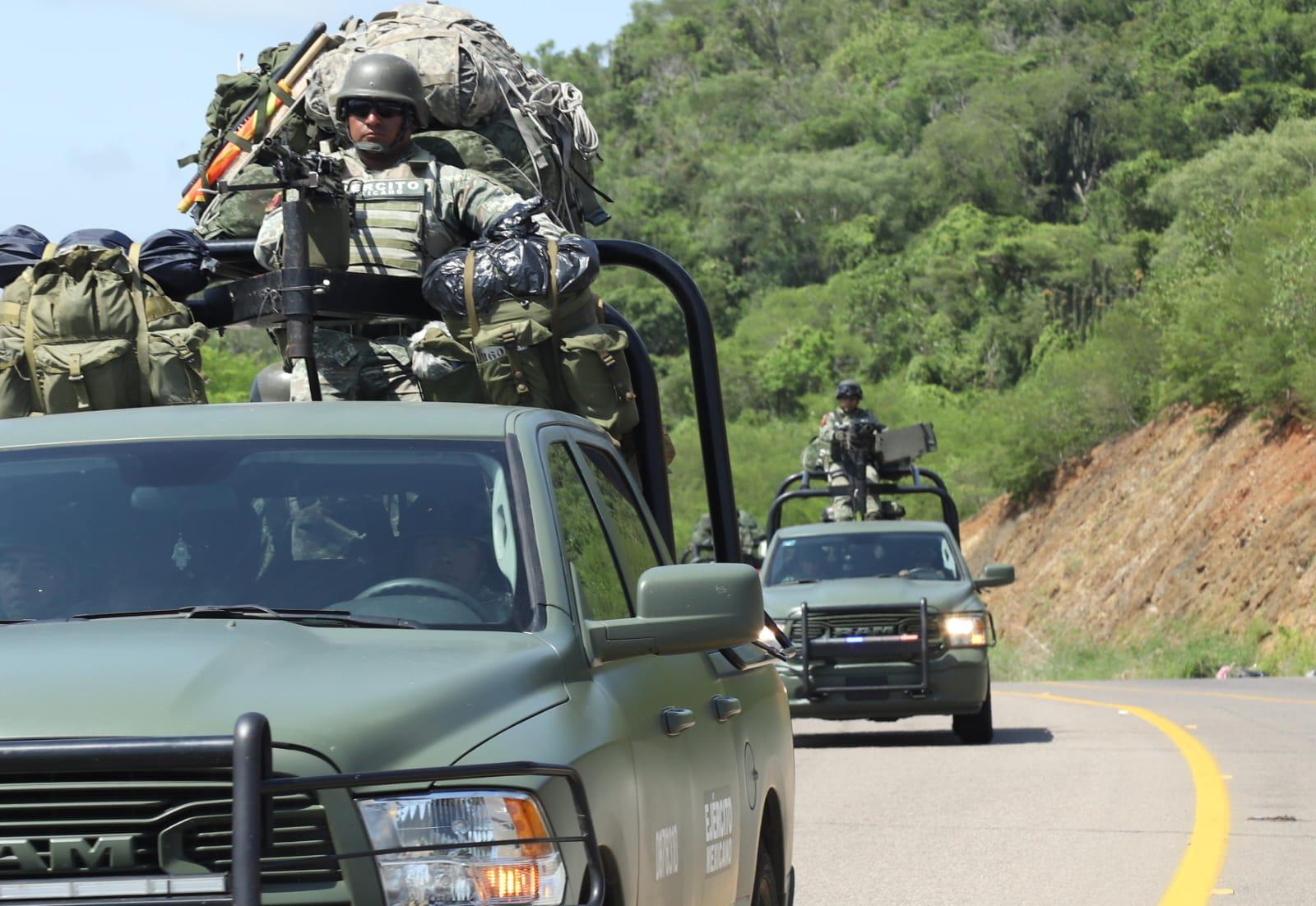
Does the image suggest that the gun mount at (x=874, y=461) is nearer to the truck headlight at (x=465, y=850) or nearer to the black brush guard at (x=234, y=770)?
the truck headlight at (x=465, y=850)

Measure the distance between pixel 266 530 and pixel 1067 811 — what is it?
26.5 ft

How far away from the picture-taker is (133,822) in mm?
3395

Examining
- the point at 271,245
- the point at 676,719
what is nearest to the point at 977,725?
the point at 271,245

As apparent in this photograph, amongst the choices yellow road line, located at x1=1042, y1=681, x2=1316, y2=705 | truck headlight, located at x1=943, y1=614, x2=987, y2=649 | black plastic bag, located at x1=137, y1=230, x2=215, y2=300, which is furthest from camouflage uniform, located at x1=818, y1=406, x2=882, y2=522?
black plastic bag, located at x1=137, y1=230, x2=215, y2=300

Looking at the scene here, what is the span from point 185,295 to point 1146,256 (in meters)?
79.1

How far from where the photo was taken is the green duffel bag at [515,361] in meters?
6.61

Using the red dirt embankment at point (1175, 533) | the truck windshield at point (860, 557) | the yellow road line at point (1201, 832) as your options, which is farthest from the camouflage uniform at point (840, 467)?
the red dirt embankment at point (1175, 533)

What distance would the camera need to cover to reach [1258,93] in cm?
9650

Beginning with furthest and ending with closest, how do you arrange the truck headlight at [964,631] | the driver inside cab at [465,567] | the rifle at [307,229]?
the truck headlight at [964,631]
the rifle at [307,229]
the driver inside cab at [465,567]

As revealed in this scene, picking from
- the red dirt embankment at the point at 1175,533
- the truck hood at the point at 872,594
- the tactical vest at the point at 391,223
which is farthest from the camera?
the red dirt embankment at the point at 1175,533

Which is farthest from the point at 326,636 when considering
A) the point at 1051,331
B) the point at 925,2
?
the point at 925,2

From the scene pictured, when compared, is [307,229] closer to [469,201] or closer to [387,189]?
[387,189]

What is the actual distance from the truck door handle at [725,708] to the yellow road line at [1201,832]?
12.7ft

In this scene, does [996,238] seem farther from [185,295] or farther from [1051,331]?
[185,295]
